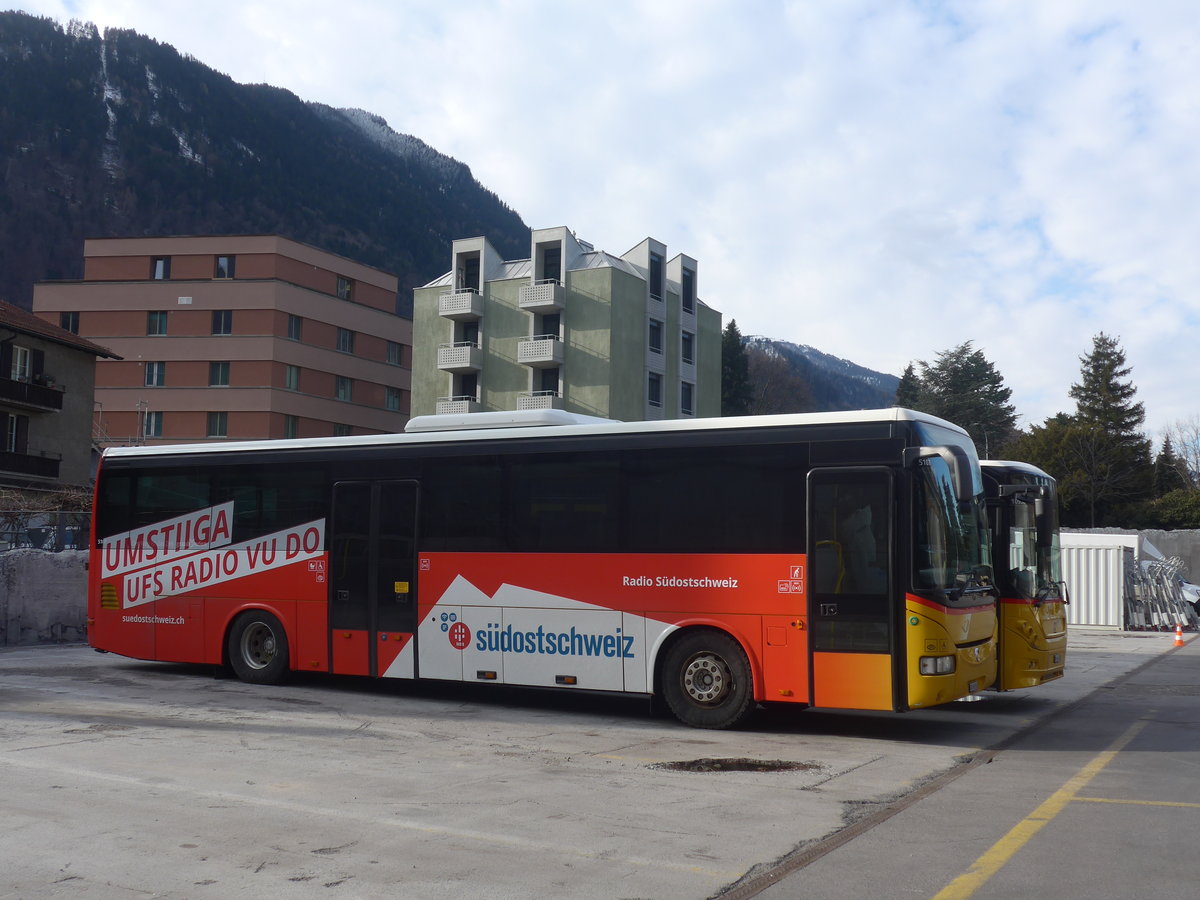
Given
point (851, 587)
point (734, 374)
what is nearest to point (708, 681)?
point (851, 587)

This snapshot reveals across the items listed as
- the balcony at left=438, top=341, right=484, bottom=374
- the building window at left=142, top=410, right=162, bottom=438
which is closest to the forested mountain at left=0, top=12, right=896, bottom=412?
the balcony at left=438, top=341, right=484, bottom=374

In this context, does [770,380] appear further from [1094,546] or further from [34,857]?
[34,857]

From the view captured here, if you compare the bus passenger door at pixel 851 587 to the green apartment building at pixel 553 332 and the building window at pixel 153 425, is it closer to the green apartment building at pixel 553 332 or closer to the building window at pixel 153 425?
the green apartment building at pixel 553 332

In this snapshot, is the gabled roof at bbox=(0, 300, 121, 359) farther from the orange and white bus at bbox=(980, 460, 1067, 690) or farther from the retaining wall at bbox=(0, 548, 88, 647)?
the orange and white bus at bbox=(980, 460, 1067, 690)

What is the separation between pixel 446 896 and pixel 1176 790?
19.1 feet

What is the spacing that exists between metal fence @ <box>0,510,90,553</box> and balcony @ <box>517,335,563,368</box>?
3470 centimetres

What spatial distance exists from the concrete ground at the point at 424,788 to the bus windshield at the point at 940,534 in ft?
5.10

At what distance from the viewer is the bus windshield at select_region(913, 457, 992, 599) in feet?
35.1

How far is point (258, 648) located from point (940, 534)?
29.2ft

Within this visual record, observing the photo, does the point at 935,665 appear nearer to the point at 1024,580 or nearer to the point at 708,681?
the point at 708,681

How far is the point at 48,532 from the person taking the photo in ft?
70.3

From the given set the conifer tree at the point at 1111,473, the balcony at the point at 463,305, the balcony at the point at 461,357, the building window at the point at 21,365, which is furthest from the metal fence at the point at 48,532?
the conifer tree at the point at 1111,473

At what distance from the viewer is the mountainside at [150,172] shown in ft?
489

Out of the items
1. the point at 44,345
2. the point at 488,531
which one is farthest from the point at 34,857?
the point at 44,345
